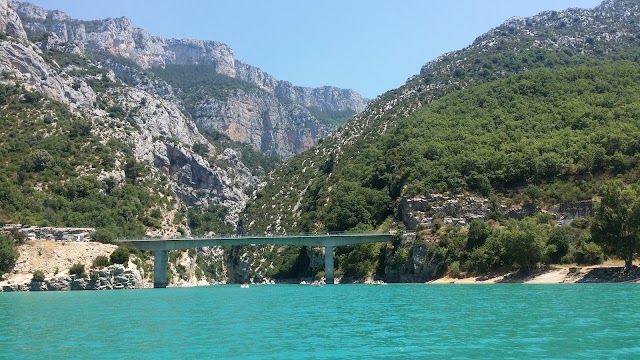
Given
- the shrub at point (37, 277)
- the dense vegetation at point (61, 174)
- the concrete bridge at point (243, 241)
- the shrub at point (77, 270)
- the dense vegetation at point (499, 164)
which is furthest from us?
the dense vegetation at point (61, 174)

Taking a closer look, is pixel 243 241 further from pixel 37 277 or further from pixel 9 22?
pixel 9 22

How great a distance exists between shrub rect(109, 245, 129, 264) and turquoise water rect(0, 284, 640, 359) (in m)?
60.5

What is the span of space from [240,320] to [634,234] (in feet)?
175

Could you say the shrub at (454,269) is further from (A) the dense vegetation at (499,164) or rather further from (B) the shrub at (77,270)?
(B) the shrub at (77,270)

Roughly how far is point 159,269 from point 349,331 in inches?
3657

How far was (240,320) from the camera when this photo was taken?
136ft

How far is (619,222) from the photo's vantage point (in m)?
73.5

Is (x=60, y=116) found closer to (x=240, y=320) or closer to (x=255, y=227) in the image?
(x=255, y=227)

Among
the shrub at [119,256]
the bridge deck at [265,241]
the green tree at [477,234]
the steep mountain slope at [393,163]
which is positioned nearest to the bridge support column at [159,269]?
the bridge deck at [265,241]

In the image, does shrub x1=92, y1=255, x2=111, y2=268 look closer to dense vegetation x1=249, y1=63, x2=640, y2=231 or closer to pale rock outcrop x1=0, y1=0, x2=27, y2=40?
dense vegetation x1=249, y1=63, x2=640, y2=231

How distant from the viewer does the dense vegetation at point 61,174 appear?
4722 inches

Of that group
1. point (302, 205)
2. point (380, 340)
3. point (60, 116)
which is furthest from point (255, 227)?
point (380, 340)

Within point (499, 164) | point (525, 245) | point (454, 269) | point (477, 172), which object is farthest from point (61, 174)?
point (525, 245)

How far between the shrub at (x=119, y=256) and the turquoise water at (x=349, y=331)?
199 ft
